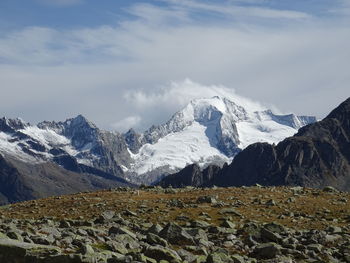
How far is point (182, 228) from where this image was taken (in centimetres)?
3644

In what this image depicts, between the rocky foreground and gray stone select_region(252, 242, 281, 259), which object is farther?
gray stone select_region(252, 242, 281, 259)

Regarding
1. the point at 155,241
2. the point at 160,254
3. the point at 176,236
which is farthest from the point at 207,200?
the point at 160,254

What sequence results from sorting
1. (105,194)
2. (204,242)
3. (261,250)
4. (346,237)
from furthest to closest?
(105,194)
(346,237)
(204,242)
(261,250)

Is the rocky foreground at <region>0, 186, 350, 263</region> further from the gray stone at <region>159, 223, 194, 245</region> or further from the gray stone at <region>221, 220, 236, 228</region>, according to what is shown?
the gray stone at <region>221, 220, 236, 228</region>

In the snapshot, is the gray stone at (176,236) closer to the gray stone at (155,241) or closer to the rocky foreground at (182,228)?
the rocky foreground at (182,228)

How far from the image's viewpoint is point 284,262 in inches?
1178

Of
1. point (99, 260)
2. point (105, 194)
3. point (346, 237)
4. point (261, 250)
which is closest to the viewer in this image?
point (99, 260)

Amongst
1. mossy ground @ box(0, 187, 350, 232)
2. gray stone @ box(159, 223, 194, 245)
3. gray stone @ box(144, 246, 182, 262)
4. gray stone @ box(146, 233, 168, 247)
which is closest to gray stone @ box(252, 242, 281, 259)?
gray stone @ box(159, 223, 194, 245)

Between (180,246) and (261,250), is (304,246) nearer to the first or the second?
(261,250)

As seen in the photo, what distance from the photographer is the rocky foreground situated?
26.1 m

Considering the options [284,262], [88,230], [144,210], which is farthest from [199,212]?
[284,262]

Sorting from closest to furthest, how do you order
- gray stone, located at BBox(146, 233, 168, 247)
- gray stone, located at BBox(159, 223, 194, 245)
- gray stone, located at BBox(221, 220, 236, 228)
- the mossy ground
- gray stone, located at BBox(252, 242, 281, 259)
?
gray stone, located at BBox(146, 233, 168, 247) → gray stone, located at BBox(252, 242, 281, 259) → gray stone, located at BBox(159, 223, 194, 245) → gray stone, located at BBox(221, 220, 236, 228) → the mossy ground

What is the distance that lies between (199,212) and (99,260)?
30.6 metres

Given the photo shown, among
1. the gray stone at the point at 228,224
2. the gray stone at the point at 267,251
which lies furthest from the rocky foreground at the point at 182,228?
the gray stone at the point at 228,224
